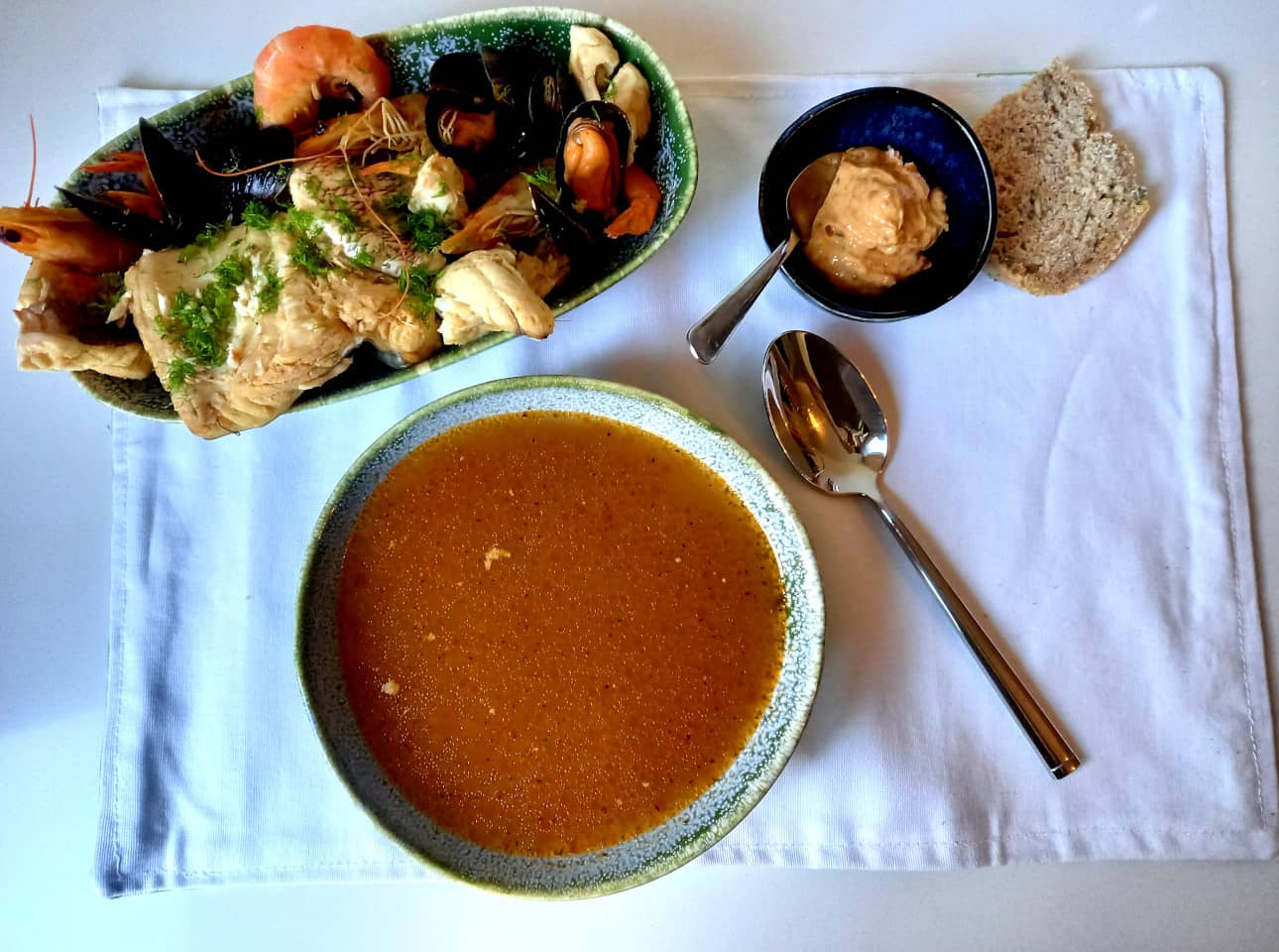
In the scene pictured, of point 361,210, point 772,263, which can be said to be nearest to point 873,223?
point 772,263

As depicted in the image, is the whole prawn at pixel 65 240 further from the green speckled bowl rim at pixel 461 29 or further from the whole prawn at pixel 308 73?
the whole prawn at pixel 308 73

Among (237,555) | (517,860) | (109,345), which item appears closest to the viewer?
(109,345)

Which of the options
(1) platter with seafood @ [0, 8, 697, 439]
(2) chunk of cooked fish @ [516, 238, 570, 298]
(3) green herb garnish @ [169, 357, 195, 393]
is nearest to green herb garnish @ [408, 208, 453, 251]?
(1) platter with seafood @ [0, 8, 697, 439]

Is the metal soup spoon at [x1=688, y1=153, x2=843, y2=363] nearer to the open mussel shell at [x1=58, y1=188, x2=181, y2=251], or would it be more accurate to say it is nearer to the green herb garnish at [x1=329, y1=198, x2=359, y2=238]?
the green herb garnish at [x1=329, y1=198, x2=359, y2=238]

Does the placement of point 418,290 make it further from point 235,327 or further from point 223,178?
point 223,178

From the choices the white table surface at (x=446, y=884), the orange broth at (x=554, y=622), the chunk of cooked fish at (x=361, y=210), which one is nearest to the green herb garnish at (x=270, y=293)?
the chunk of cooked fish at (x=361, y=210)

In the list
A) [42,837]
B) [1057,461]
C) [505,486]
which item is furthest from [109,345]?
[1057,461]

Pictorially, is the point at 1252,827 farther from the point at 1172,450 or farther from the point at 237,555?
the point at 237,555
